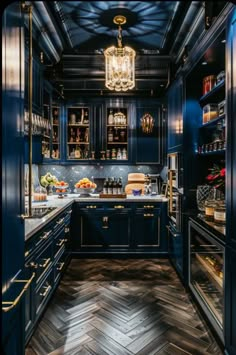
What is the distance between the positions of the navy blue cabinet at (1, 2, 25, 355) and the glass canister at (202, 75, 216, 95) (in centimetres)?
235

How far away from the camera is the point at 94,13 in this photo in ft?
10.6

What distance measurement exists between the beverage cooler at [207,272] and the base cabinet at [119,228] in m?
1.50

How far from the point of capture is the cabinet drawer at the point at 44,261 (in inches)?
102

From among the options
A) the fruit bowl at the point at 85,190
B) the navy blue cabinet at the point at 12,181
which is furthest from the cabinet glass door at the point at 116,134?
the navy blue cabinet at the point at 12,181

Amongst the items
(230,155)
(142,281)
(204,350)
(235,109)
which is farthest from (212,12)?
(142,281)

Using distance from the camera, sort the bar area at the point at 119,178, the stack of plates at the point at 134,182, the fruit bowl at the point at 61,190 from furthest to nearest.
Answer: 1. the stack of plates at the point at 134,182
2. the fruit bowl at the point at 61,190
3. the bar area at the point at 119,178

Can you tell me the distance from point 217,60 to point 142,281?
282cm

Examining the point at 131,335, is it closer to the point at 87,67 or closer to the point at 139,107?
the point at 87,67

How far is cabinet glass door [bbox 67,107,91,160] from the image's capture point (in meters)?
5.45

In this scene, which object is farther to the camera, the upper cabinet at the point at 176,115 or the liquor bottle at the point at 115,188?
the liquor bottle at the point at 115,188

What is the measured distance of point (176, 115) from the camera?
410 cm

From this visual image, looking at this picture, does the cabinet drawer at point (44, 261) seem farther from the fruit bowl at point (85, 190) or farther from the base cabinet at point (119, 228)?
the fruit bowl at point (85, 190)

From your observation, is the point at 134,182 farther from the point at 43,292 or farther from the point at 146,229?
the point at 43,292

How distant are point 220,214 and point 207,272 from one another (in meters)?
0.62
